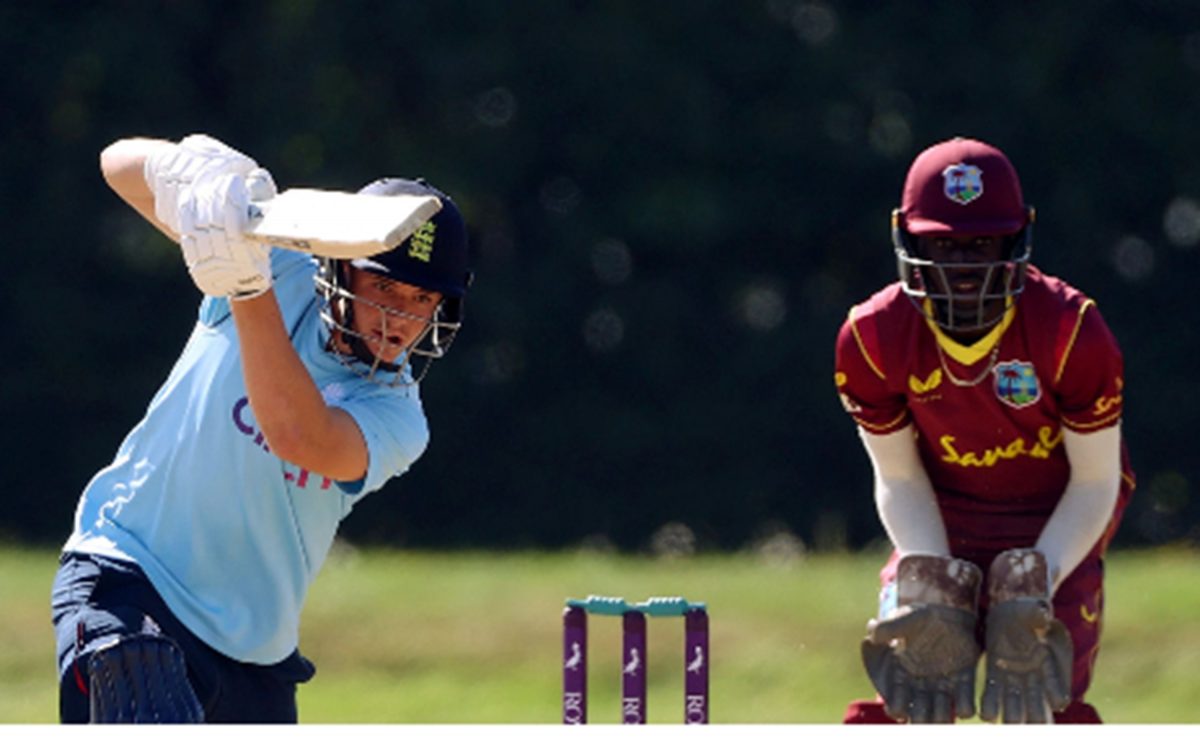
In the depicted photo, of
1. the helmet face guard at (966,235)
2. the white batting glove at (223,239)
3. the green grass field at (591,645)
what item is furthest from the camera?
the green grass field at (591,645)

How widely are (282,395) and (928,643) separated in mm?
1401

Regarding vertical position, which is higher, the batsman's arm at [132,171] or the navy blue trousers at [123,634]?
the batsman's arm at [132,171]

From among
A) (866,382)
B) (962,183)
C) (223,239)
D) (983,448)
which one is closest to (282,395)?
(223,239)

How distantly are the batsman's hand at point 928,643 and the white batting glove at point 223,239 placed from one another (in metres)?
1.46

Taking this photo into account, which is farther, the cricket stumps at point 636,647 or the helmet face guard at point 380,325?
the cricket stumps at point 636,647

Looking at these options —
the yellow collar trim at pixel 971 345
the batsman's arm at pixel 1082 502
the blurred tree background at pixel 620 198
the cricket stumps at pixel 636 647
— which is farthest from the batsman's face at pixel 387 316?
the blurred tree background at pixel 620 198

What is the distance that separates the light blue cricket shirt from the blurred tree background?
866cm

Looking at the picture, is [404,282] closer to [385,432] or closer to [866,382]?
[385,432]

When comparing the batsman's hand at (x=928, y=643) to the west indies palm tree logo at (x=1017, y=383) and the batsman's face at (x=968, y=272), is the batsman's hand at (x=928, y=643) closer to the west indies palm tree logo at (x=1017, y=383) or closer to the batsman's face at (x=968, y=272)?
the west indies palm tree logo at (x=1017, y=383)

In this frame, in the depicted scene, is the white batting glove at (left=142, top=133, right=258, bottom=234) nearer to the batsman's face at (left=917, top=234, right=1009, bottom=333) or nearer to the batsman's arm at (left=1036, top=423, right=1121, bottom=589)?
the batsman's face at (left=917, top=234, right=1009, bottom=333)

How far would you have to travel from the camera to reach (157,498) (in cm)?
428

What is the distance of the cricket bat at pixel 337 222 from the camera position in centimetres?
367

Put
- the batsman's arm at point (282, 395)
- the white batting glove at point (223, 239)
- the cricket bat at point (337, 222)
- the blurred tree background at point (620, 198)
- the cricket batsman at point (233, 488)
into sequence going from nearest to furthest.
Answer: the cricket bat at point (337, 222) < the white batting glove at point (223, 239) < the batsman's arm at point (282, 395) < the cricket batsman at point (233, 488) < the blurred tree background at point (620, 198)

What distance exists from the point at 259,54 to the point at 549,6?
1575 millimetres
